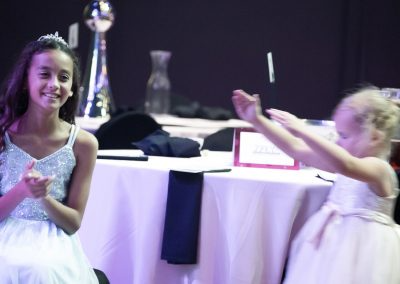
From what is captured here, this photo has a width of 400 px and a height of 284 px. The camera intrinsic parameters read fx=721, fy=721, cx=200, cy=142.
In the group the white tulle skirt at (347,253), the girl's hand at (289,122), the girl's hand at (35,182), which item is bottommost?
the white tulle skirt at (347,253)

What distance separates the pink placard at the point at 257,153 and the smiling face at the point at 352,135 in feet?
1.14

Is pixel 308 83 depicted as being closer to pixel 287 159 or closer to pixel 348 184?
pixel 287 159

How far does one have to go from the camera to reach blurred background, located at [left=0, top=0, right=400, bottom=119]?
551cm

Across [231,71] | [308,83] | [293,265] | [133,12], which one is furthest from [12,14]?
[293,265]

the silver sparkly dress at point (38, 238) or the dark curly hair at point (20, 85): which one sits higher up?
the dark curly hair at point (20, 85)

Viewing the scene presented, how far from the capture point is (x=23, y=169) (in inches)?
77.9

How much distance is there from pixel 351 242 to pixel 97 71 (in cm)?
266

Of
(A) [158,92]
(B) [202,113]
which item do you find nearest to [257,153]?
(B) [202,113]

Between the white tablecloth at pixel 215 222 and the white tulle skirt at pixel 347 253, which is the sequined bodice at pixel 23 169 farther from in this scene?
the white tulle skirt at pixel 347 253

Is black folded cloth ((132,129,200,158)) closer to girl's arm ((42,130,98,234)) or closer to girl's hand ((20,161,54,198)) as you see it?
girl's arm ((42,130,98,234))

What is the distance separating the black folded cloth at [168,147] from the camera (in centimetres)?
281

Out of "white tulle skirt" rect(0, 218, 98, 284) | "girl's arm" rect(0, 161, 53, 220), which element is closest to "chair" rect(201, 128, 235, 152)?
"white tulle skirt" rect(0, 218, 98, 284)

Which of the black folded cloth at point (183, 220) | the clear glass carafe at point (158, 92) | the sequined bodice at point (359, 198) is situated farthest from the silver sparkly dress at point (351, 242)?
the clear glass carafe at point (158, 92)

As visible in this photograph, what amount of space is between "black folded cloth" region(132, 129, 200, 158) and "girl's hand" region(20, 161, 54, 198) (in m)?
1.06
